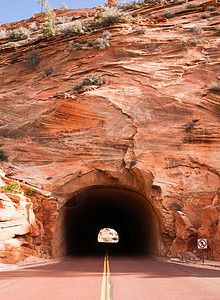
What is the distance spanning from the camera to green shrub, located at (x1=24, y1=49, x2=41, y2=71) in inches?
1091

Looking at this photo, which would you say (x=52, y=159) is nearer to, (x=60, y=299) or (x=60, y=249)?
(x=60, y=249)

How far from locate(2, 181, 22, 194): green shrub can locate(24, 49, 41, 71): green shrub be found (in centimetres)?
1468

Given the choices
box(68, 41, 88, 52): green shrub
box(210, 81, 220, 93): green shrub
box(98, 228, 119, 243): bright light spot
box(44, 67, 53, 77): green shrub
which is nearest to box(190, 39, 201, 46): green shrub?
box(210, 81, 220, 93): green shrub

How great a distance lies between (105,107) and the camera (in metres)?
21.3

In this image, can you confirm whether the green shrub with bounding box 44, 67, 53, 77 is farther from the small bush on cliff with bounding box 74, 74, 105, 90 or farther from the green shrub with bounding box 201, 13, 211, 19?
the green shrub with bounding box 201, 13, 211, 19

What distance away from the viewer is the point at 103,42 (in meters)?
25.7

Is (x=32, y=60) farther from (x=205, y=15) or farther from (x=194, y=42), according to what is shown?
(x=205, y=15)

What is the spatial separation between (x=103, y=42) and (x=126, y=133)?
1045cm

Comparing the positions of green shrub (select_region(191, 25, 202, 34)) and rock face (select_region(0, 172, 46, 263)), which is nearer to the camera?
rock face (select_region(0, 172, 46, 263))

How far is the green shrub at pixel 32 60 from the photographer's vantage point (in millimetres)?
27719

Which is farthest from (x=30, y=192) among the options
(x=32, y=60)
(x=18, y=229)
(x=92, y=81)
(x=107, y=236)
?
(x=107, y=236)

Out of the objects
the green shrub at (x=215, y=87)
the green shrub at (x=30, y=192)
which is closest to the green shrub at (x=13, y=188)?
the green shrub at (x=30, y=192)

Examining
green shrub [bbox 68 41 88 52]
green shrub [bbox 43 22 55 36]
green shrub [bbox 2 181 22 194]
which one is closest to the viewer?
green shrub [bbox 2 181 22 194]

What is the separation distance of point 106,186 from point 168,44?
14233 mm
